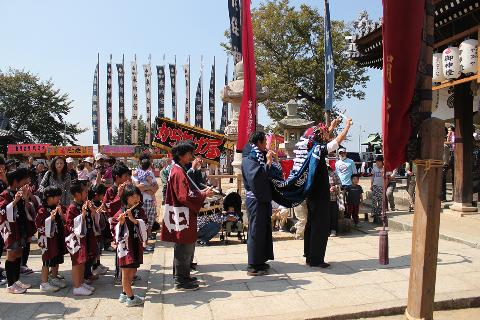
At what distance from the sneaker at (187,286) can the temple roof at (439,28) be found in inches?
263

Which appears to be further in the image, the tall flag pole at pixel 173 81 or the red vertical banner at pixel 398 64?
the tall flag pole at pixel 173 81

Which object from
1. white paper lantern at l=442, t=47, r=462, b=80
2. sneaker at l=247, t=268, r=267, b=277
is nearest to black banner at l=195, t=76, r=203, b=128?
white paper lantern at l=442, t=47, r=462, b=80

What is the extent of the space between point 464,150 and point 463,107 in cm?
97

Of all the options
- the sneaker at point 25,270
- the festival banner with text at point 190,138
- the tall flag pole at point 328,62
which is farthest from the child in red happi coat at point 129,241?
the tall flag pole at point 328,62

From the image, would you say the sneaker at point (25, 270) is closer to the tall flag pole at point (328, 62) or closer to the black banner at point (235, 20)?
the tall flag pole at point (328, 62)

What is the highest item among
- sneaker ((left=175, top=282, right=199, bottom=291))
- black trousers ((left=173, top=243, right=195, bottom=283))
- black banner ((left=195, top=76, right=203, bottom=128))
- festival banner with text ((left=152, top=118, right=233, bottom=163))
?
black banner ((left=195, top=76, right=203, bottom=128))

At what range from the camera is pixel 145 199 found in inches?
266

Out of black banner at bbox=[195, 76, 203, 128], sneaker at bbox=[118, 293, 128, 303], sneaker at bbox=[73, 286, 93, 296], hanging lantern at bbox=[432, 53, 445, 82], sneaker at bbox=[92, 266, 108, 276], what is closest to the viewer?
sneaker at bbox=[118, 293, 128, 303]

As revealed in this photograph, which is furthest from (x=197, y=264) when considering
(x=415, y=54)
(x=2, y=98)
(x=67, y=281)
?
(x=2, y=98)

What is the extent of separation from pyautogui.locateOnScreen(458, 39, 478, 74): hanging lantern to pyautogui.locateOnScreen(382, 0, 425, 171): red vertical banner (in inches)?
223

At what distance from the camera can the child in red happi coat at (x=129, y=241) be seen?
13.7 feet

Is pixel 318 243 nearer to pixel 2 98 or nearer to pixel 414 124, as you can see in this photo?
pixel 414 124

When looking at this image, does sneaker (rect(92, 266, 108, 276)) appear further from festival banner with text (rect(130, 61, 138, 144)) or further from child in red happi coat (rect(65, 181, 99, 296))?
festival banner with text (rect(130, 61, 138, 144))

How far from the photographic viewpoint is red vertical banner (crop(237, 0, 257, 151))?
6.13 m
